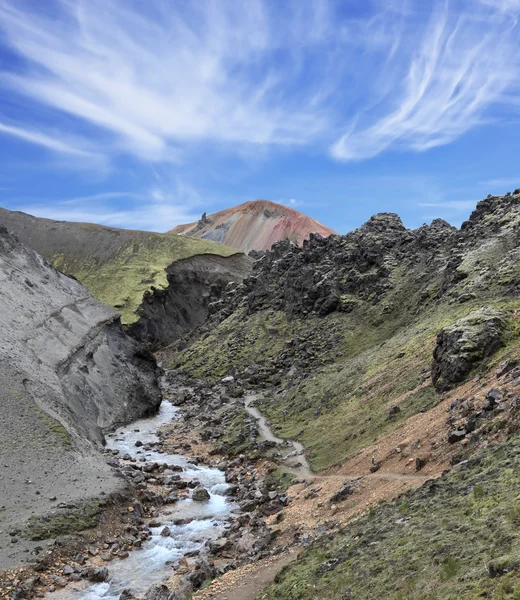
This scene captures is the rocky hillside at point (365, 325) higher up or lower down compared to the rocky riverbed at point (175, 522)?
higher up

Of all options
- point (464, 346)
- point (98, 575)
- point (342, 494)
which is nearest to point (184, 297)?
point (464, 346)

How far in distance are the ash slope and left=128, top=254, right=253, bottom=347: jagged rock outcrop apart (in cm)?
6251

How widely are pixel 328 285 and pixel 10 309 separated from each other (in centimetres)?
5890

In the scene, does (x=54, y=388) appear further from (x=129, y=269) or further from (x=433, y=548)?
(x=129, y=269)

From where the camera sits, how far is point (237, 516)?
3419cm

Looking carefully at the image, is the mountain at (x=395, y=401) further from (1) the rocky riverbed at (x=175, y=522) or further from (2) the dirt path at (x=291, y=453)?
(1) the rocky riverbed at (x=175, y=522)

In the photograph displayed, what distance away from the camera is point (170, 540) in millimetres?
30766

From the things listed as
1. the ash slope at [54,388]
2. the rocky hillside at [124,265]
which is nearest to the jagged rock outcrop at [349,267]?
the ash slope at [54,388]

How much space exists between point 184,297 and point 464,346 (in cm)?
14093

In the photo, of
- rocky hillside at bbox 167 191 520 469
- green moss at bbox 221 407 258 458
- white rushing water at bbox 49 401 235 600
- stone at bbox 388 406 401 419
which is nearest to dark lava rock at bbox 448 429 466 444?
rocky hillside at bbox 167 191 520 469

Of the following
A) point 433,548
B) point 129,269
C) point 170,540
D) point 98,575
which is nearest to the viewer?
point 433,548

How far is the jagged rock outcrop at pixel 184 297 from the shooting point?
488ft

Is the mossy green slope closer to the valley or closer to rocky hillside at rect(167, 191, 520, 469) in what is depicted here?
the valley

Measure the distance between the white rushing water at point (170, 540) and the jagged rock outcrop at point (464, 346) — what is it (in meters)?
18.5
